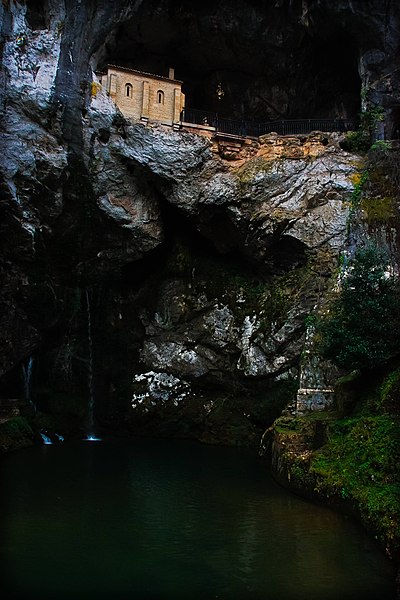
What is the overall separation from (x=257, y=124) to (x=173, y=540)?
82.8ft

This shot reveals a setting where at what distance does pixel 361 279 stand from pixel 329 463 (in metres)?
5.79

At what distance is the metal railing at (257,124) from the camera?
2839 centimetres

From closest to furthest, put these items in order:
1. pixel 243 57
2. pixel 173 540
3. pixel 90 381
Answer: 1. pixel 173 540
2. pixel 90 381
3. pixel 243 57

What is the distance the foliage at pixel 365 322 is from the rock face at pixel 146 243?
22.2 ft

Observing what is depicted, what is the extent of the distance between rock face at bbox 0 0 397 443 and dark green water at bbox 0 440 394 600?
847 centimetres

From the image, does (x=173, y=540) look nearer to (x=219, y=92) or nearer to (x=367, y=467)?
(x=367, y=467)

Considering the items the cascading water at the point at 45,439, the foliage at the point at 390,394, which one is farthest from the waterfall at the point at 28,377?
the foliage at the point at 390,394

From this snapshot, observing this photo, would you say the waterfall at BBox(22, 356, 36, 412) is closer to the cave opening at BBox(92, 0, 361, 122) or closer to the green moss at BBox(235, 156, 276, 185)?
the green moss at BBox(235, 156, 276, 185)

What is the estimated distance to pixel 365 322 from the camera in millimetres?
14844

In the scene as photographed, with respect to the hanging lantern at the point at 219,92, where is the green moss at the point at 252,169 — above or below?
below

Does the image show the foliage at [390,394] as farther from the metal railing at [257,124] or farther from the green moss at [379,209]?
Result: the metal railing at [257,124]

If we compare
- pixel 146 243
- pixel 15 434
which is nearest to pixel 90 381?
pixel 15 434

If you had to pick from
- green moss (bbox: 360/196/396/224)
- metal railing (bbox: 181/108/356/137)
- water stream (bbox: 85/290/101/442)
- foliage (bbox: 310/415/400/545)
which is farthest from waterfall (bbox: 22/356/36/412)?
green moss (bbox: 360/196/396/224)

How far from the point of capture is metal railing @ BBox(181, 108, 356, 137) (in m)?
28.4
